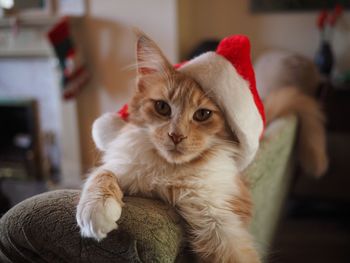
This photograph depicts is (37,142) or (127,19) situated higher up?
(127,19)

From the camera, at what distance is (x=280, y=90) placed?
1.60 metres

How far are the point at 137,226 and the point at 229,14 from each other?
242cm

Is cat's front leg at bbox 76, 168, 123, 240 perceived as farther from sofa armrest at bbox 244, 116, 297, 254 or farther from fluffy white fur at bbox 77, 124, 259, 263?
sofa armrest at bbox 244, 116, 297, 254

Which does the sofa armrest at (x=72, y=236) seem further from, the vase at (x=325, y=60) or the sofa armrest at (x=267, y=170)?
the vase at (x=325, y=60)

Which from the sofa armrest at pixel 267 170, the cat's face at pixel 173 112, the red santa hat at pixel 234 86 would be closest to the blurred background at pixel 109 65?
the sofa armrest at pixel 267 170

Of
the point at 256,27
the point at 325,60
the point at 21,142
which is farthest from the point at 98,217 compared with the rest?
the point at 21,142

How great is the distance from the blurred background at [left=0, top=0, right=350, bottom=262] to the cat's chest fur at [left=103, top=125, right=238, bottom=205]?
1.44 meters

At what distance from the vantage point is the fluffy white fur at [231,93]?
84 cm

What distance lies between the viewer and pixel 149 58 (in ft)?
2.90

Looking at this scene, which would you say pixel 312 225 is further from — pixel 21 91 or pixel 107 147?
pixel 21 91

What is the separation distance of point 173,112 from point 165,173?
0.14 metres

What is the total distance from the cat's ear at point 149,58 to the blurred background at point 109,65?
1.46 metres

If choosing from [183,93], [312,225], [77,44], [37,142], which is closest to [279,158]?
[183,93]

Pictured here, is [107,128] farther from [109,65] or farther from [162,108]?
[109,65]
